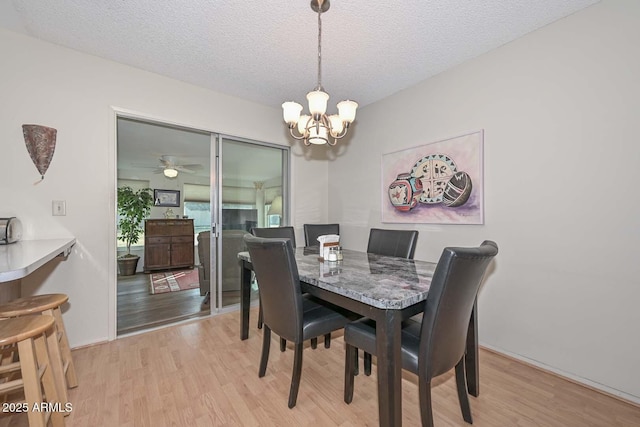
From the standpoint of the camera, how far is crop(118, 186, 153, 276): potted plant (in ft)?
16.1

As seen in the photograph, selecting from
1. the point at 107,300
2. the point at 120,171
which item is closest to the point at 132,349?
the point at 107,300

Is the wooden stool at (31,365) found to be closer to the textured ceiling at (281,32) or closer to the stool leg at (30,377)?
the stool leg at (30,377)

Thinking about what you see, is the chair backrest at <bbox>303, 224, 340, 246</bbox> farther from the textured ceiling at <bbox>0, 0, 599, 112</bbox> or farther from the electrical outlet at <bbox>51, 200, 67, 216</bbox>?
the electrical outlet at <bbox>51, 200, 67, 216</bbox>

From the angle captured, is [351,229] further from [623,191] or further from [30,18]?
[30,18]

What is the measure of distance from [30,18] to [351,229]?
334 centimetres

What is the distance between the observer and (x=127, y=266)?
16.1 feet

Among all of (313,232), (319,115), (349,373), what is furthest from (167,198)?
(349,373)

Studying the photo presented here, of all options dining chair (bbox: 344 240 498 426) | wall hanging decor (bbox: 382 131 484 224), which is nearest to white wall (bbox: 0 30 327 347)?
dining chair (bbox: 344 240 498 426)

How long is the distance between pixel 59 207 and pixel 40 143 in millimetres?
507

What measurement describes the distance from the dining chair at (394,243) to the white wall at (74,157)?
7.77 feet

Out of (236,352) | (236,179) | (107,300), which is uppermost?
(236,179)

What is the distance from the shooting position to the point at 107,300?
2361 millimetres

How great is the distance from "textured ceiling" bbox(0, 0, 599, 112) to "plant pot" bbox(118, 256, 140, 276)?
12.2 feet

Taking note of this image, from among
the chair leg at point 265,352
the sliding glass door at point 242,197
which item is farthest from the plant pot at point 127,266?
the chair leg at point 265,352
